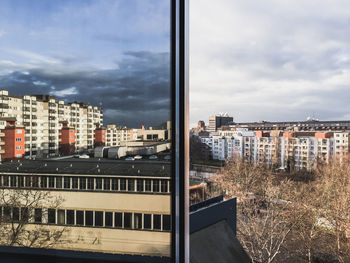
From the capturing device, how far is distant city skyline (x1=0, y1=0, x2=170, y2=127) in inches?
18.3

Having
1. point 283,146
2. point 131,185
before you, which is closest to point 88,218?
point 131,185

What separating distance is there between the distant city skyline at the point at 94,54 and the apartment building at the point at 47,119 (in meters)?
0.01

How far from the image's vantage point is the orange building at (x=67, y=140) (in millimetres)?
479

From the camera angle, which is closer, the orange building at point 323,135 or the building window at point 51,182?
the building window at point 51,182

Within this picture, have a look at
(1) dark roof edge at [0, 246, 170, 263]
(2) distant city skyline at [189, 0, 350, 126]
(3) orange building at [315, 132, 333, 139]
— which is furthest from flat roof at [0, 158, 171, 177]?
(3) orange building at [315, 132, 333, 139]

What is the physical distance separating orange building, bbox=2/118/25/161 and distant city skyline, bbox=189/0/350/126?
109 cm

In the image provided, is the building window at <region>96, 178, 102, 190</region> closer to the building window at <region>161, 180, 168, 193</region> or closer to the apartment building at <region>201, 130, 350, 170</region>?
the building window at <region>161, 180, 168, 193</region>

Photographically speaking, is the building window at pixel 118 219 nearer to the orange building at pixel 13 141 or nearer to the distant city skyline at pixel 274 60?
the orange building at pixel 13 141

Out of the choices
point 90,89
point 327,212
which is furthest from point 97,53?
point 327,212

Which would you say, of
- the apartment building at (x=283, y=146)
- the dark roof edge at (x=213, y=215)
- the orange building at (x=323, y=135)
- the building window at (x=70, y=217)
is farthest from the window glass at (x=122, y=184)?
the orange building at (x=323, y=135)

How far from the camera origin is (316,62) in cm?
168

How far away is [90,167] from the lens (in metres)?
0.50

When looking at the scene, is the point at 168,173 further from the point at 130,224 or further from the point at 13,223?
the point at 13,223

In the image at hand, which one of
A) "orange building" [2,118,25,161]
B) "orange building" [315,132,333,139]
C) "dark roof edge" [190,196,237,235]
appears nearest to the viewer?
"orange building" [2,118,25,161]
